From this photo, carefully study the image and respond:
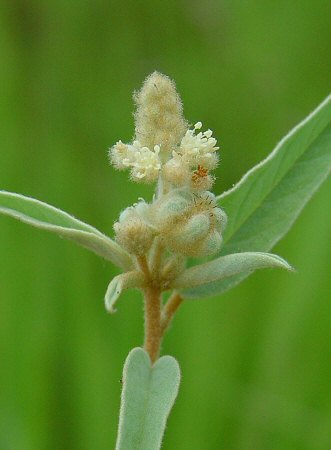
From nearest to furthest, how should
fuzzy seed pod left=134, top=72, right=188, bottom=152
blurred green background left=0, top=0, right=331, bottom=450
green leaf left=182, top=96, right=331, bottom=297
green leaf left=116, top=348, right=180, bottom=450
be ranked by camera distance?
1. green leaf left=116, top=348, right=180, bottom=450
2. fuzzy seed pod left=134, top=72, right=188, bottom=152
3. green leaf left=182, top=96, right=331, bottom=297
4. blurred green background left=0, top=0, right=331, bottom=450

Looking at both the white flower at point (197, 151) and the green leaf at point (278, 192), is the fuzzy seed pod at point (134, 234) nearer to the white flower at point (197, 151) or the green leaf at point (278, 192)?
the white flower at point (197, 151)

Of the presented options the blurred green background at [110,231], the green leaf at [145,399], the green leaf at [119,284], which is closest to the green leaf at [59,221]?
the green leaf at [119,284]

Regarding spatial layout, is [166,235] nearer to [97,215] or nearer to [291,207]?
[291,207]

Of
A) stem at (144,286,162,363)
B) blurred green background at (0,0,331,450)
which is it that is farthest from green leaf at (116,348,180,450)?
blurred green background at (0,0,331,450)

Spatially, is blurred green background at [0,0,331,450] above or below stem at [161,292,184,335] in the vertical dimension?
above

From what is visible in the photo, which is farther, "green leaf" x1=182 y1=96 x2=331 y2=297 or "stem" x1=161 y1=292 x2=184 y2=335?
"green leaf" x1=182 y1=96 x2=331 y2=297

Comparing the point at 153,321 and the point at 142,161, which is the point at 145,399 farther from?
the point at 142,161

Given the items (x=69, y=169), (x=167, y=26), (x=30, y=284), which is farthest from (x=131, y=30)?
(x=30, y=284)

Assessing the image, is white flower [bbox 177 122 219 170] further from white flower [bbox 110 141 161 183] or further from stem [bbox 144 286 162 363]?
stem [bbox 144 286 162 363]
